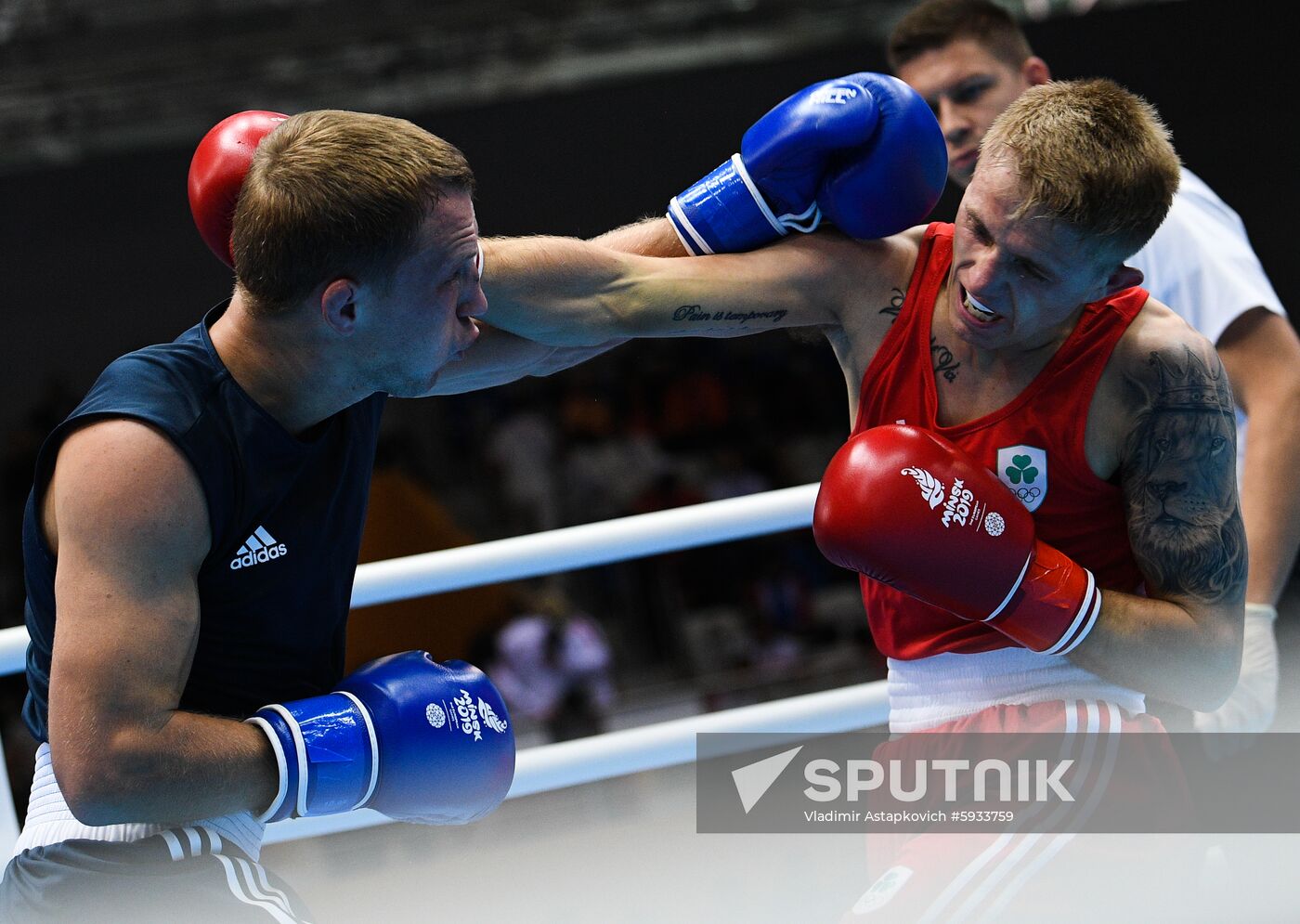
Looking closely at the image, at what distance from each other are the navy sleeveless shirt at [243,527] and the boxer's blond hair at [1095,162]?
0.96m

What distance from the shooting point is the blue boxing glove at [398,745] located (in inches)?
61.2

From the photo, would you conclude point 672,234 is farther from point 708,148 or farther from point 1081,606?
point 708,148

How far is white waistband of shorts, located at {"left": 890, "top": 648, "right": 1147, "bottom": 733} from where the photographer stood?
6.26 ft

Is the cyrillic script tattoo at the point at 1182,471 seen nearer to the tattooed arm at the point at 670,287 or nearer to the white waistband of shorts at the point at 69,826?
the tattooed arm at the point at 670,287

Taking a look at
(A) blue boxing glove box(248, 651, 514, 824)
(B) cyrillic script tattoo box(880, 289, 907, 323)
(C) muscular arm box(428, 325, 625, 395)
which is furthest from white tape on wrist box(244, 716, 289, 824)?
(B) cyrillic script tattoo box(880, 289, 907, 323)

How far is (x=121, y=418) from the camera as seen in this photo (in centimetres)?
147

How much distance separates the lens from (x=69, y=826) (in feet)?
5.21

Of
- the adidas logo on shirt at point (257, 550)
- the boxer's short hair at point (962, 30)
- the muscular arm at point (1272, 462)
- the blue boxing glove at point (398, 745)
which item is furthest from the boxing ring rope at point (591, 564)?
the boxer's short hair at point (962, 30)

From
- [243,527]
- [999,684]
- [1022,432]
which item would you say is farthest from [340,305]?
[999,684]

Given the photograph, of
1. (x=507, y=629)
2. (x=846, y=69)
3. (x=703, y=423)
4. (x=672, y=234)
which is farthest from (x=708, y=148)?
(x=672, y=234)

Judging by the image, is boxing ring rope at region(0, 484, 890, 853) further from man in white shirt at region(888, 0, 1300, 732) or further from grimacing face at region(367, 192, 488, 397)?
man in white shirt at region(888, 0, 1300, 732)

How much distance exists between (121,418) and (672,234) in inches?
34.5

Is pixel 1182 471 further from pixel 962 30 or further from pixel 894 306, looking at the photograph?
pixel 962 30

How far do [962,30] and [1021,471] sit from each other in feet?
4.60
